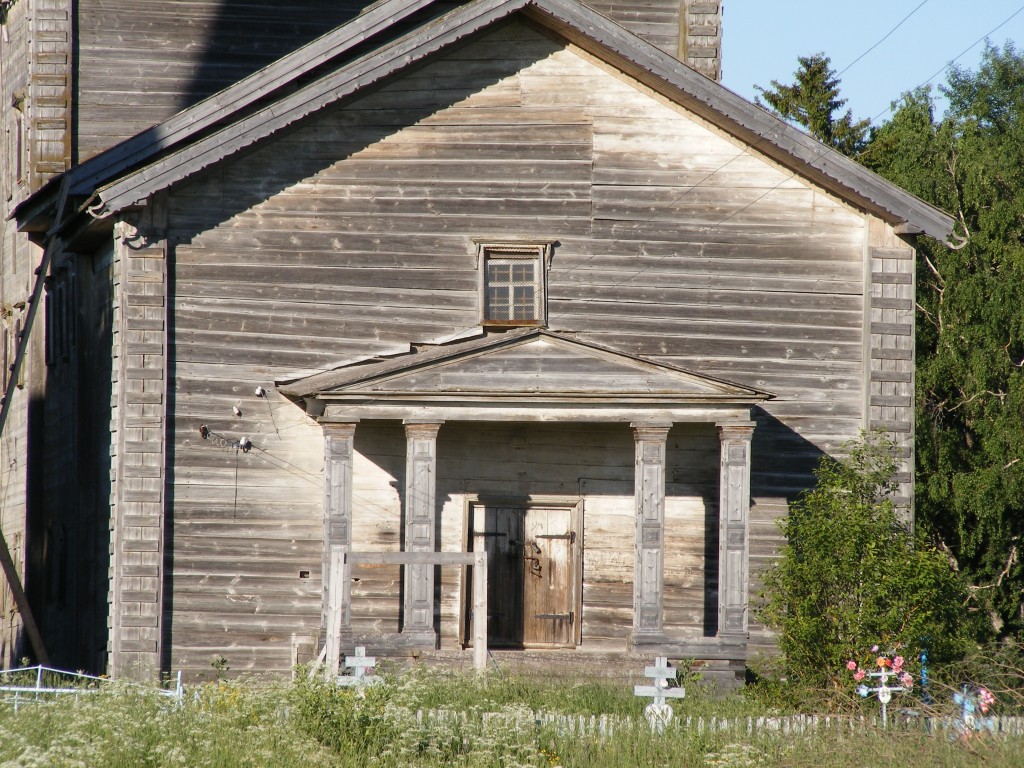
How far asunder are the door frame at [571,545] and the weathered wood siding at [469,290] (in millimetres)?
139

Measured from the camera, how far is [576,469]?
1980 cm

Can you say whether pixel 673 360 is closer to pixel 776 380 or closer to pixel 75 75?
pixel 776 380

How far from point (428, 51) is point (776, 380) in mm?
6200

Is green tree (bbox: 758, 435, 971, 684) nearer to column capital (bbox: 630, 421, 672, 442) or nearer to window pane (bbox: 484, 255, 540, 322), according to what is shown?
column capital (bbox: 630, 421, 672, 442)

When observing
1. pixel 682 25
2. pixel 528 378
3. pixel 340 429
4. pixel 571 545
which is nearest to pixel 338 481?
pixel 340 429

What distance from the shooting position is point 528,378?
1833cm

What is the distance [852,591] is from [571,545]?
12.2ft

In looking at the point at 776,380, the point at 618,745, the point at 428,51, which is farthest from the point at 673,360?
the point at 618,745

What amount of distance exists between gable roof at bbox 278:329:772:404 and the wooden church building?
0.23 ft

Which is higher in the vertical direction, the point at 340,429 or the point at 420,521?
the point at 340,429

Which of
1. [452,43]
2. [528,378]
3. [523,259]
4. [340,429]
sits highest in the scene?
[452,43]

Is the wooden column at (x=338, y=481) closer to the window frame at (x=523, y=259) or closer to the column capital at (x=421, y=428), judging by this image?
the column capital at (x=421, y=428)

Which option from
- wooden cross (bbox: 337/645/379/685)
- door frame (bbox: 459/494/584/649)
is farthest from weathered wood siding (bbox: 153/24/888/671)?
wooden cross (bbox: 337/645/379/685)

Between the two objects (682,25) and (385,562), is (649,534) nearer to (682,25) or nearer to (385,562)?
(385,562)
